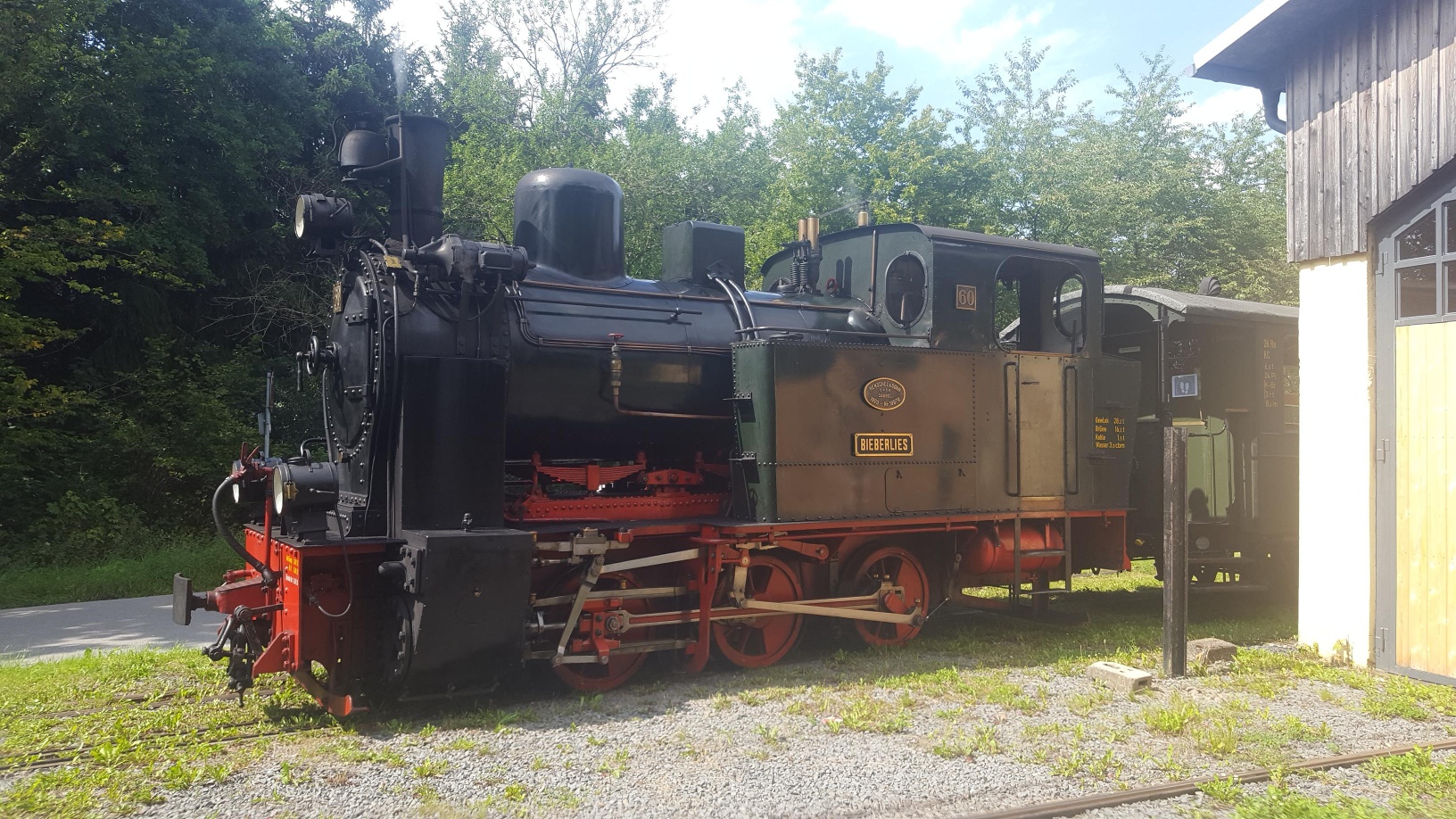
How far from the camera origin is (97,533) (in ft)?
40.0

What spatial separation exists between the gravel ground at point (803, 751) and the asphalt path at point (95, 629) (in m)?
3.84

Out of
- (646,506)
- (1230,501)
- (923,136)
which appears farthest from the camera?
(923,136)

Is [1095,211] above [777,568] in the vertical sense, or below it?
above

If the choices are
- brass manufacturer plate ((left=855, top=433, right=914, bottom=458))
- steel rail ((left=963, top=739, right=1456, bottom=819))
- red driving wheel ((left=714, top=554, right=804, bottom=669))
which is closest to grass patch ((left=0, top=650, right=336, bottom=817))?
red driving wheel ((left=714, top=554, right=804, bottom=669))

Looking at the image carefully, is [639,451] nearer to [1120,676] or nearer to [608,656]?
[608,656]

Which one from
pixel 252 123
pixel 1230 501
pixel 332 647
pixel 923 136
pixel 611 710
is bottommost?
pixel 611 710

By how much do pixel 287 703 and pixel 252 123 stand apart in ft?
42.4

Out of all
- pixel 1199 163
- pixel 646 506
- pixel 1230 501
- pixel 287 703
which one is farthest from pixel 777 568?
pixel 1199 163

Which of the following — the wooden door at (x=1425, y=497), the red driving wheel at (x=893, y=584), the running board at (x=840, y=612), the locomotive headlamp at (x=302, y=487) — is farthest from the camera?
the red driving wheel at (x=893, y=584)

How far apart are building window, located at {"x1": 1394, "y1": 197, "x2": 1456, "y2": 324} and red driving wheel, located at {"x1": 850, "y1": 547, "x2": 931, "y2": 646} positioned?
375 centimetres

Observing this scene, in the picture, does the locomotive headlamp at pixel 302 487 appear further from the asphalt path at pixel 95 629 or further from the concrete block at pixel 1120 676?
the concrete block at pixel 1120 676

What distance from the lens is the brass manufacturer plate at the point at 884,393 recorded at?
664cm

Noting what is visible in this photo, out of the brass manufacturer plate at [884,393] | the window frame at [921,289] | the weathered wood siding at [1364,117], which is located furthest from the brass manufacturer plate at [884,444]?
the weathered wood siding at [1364,117]

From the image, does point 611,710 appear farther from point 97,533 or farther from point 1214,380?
point 97,533
